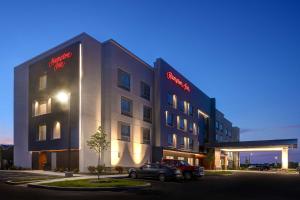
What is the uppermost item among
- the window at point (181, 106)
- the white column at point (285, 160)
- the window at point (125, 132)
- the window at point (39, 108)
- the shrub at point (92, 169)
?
the window at point (181, 106)

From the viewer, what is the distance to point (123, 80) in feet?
Answer: 157

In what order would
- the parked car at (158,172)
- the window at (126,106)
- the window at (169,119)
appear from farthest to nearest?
the window at (169,119) → the window at (126,106) → the parked car at (158,172)

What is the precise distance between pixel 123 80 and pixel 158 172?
66.1 feet

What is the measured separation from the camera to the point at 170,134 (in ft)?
194

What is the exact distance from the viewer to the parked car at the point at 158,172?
29.7 m

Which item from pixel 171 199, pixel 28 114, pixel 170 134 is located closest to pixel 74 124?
pixel 28 114

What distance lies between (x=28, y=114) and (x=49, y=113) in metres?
6.34

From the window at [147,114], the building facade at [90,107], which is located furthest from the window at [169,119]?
the window at [147,114]

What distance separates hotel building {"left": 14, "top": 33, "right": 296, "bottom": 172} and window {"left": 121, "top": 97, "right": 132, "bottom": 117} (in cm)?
14

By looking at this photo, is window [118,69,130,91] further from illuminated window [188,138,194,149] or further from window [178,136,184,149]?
illuminated window [188,138,194,149]

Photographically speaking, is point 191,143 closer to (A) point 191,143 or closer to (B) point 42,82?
(A) point 191,143

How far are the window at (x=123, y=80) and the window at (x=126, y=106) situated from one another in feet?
5.54

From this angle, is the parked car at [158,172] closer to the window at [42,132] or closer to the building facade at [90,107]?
the building facade at [90,107]

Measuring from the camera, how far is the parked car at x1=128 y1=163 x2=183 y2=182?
29.7 meters
